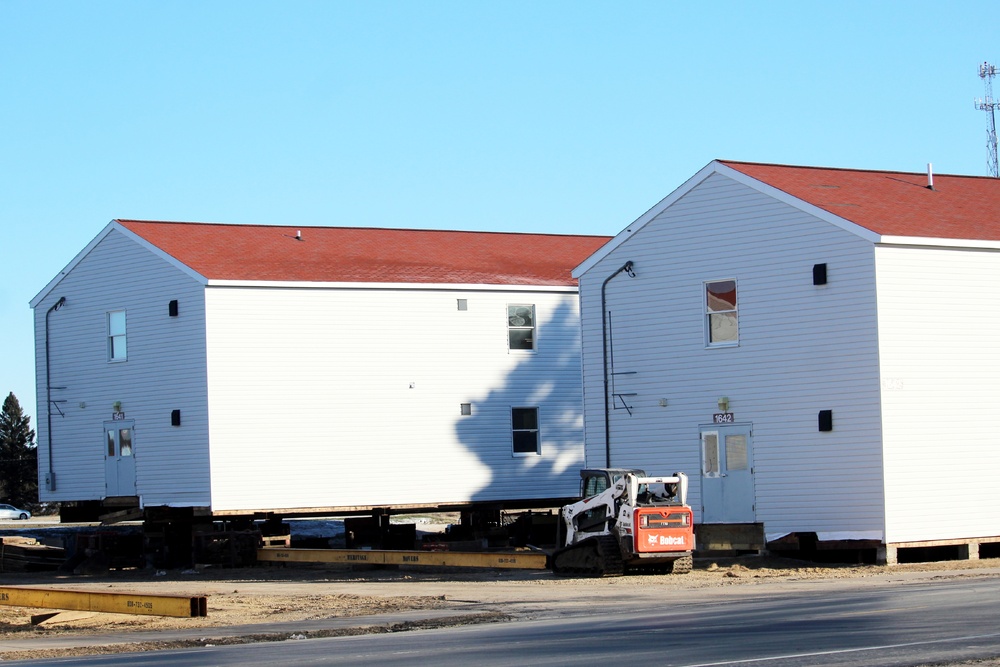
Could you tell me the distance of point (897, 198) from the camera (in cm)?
3069

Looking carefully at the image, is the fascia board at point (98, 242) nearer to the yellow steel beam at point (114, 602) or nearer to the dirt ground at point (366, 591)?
the dirt ground at point (366, 591)

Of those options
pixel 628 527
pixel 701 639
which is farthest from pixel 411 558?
pixel 701 639

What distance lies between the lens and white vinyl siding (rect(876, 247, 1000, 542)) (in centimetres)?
2659

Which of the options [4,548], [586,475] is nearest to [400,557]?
[586,475]

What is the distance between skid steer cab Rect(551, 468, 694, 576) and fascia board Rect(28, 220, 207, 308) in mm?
12505

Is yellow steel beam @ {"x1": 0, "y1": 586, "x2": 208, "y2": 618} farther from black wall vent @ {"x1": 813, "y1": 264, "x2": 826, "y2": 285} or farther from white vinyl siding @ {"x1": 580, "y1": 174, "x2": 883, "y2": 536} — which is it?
black wall vent @ {"x1": 813, "y1": 264, "x2": 826, "y2": 285}

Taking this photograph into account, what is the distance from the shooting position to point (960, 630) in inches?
558

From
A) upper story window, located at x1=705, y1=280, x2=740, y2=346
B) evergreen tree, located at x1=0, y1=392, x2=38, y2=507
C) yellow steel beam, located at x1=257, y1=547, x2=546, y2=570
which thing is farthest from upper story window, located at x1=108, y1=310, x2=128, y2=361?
evergreen tree, located at x1=0, y1=392, x2=38, y2=507

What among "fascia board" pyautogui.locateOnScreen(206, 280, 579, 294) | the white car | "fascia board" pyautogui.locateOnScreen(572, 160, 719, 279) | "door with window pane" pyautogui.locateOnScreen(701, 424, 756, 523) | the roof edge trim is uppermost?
"fascia board" pyautogui.locateOnScreen(572, 160, 719, 279)

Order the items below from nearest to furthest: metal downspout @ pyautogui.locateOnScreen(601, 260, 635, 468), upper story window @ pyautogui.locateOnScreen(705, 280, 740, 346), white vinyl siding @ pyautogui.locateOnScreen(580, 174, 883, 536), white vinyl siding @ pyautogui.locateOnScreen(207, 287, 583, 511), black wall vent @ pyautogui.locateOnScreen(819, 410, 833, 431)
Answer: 1. white vinyl siding @ pyautogui.locateOnScreen(580, 174, 883, 536)
2. black wall vent @ pyautogui.locateOnScreen(819, 410, 833, 431)
3. upper story window @ pyautogui.locateOnScreen(705, 280, 740, 346)
4. metal downspout @ pyautogui.locateOnScreen(601, 260, 635, 468)
5. white vinyl siding @ pyautogui.locateOnScreen(207, 287, 583, 511)

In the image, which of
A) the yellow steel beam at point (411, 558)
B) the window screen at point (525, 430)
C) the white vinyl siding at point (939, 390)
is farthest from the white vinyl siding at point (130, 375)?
the white vinyl siding at point (939, 390)

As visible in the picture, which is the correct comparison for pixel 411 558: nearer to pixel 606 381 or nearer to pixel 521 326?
pixel 606 381

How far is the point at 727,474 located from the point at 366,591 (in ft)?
27.7

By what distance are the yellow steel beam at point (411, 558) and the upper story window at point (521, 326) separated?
980 centimetres
